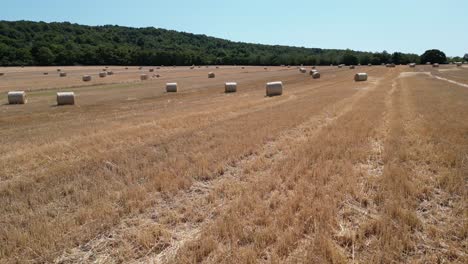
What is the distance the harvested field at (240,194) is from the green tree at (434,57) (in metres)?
126

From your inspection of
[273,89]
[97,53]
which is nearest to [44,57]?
[97,53]

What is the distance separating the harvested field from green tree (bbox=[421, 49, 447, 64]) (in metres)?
126

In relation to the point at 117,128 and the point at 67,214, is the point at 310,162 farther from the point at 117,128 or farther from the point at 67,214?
the point at 117,128

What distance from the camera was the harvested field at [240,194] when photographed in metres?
4.34

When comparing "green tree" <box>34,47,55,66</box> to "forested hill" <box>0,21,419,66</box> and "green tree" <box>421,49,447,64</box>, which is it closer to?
"forested hill" <box>0,21,419,66</box>

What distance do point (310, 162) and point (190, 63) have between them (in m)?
113

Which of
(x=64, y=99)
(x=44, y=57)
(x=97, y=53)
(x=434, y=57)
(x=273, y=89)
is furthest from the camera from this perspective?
(x=434, y=57)

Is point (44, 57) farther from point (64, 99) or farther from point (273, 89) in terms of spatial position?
point (273, 89)

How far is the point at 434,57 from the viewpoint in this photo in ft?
392

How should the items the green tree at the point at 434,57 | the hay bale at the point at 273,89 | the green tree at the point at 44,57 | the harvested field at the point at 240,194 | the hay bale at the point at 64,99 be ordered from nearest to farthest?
the harvested field at the point at 240,194 < the hay bale at the point at 64,99 < the hay bale at the point at 273,89 < the green tree at the point at 44,57 < the green tree at the point at 434,57

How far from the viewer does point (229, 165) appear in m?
8.03

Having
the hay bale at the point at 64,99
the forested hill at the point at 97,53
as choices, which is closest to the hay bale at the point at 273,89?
the hay bale at the point at 64,99

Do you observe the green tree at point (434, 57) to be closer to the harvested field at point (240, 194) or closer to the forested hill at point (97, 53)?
the forested hill at point (97, 53)

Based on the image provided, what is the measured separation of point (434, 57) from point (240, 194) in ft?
450
